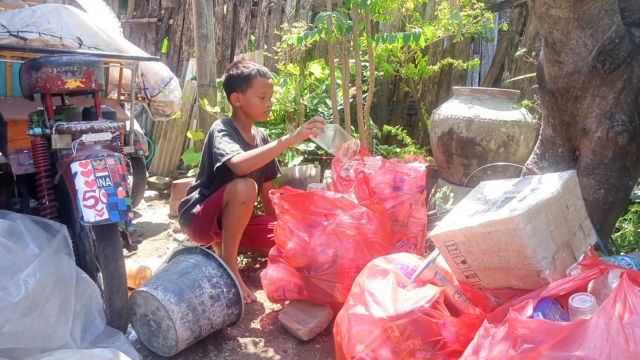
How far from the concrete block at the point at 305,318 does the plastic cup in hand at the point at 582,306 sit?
1081 millimetres

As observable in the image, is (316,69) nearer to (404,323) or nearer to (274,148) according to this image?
(274,148)

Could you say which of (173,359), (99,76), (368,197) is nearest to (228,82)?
(99,76)

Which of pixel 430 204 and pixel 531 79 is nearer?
pixel 430 204

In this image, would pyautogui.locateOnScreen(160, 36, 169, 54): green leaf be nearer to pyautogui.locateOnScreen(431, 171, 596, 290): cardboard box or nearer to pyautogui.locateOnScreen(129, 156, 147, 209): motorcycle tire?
pyautogui.locateOnScreen(129, 156, 147, 209): motorcycle tire

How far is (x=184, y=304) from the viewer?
205cm

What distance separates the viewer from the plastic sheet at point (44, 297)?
1.71 metres

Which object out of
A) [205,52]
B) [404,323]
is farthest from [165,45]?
[404,323]

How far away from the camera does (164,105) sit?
4000mm

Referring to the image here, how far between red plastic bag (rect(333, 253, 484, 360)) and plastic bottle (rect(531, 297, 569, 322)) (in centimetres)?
24

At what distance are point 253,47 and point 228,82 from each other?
13.0 ft

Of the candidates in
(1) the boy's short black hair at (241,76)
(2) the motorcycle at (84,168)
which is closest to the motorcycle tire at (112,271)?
(2) the motorcycle at (84,168)

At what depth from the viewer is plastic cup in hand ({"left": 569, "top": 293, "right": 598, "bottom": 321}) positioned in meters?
1.50

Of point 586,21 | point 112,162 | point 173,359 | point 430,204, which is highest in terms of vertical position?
point 586,21

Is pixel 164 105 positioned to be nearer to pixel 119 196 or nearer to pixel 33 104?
pixel 33 104
